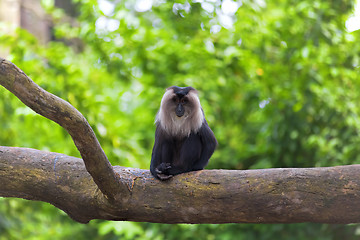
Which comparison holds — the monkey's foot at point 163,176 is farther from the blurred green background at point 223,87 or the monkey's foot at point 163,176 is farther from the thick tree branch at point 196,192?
the blurred green background at point 223,87

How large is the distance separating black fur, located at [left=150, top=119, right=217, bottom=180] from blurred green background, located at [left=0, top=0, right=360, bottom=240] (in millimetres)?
1517

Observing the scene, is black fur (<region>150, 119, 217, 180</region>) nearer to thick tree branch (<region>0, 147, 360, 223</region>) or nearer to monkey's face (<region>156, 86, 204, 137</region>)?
monkey's face (<region>156, 86, 204, 137</region>)

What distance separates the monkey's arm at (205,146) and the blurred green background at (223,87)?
1.62m

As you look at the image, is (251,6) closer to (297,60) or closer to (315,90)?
(297,60)

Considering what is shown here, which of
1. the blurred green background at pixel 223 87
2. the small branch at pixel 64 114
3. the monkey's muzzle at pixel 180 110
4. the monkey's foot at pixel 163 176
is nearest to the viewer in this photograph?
the small branch at pixel 64 114

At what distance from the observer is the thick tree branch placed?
3090 mm

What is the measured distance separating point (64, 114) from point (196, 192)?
3.84 ft

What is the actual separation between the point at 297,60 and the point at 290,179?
2962mm

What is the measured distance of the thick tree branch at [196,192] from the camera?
309 cm

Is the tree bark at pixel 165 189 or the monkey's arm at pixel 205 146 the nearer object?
the tree bark at pixel 165 189

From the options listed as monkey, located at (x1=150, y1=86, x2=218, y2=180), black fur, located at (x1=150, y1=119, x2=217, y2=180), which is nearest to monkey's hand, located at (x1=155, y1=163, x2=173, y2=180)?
black fur, located at (x1=150, y1=119, x2=217, y2=180)

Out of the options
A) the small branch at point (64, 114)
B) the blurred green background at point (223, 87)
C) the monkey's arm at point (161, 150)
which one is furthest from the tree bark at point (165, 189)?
the blurred green background at point (223, 87)

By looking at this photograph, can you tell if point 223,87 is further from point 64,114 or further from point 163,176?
point 64,114

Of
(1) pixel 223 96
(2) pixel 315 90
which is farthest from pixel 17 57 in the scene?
(2) pixel 315 90
